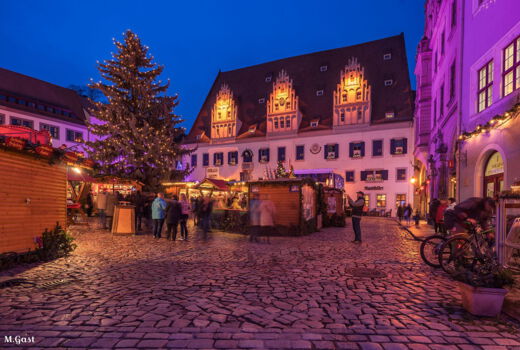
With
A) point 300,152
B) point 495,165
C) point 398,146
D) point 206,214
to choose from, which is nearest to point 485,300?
point 206,214

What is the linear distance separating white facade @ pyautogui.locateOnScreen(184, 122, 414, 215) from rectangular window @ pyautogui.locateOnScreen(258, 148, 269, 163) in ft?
1.13

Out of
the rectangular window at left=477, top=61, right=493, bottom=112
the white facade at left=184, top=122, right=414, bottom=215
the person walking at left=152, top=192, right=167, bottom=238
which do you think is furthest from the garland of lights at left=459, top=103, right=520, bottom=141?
the white facade at left=184, top=122, right=414, bottom=215

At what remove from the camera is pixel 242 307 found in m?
4.88

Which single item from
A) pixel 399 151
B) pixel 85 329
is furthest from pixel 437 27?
pixel 85 329

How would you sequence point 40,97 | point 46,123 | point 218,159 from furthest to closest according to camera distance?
point 218,159 < point 40,97 < point 46,123

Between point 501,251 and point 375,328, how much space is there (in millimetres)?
3874

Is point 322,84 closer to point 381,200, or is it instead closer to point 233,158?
point 233,158

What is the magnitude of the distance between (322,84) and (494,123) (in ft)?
114

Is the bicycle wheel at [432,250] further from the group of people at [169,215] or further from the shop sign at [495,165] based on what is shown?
the group of people at [169,215]

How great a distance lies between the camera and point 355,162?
3903 cm

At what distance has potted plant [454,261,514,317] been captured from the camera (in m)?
4.40

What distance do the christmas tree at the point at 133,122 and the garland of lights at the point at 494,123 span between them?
59.9ft

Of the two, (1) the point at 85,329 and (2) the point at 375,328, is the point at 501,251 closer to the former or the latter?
(2) the point at 375,328

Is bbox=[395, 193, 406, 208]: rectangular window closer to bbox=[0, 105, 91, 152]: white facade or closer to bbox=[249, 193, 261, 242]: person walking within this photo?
bbox=[249, 193, 261, 242]: person walking
